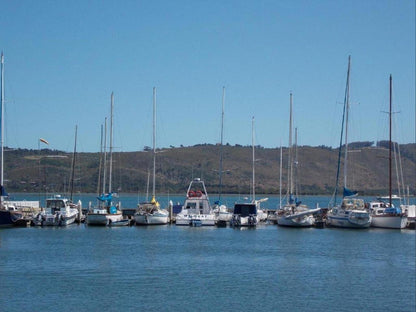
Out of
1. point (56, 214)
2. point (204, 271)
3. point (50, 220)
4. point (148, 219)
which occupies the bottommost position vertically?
point (204, 271)

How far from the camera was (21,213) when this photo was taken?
215 ft

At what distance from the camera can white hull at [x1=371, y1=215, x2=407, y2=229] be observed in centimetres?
6328

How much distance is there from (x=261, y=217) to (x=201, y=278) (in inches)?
1442

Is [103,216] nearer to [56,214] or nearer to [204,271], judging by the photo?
[56,214]

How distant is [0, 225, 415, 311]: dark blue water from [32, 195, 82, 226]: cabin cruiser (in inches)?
197

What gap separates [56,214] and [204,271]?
29564 millimetres

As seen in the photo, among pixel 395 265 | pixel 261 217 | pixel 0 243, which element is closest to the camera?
pixel 395 265

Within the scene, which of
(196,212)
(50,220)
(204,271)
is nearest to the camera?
(204,271)

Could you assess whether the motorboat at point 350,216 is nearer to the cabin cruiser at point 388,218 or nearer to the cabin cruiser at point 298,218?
the cabin cruiser at point 388,218

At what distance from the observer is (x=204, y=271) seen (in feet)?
126

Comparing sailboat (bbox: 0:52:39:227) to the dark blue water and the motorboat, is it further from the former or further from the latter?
the motorboat

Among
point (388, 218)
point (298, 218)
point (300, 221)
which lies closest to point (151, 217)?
point (298, 218)

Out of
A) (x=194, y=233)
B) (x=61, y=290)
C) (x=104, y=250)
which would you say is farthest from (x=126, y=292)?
(x=194, y=233)

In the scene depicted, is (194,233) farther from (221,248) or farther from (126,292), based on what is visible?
(126,292)
